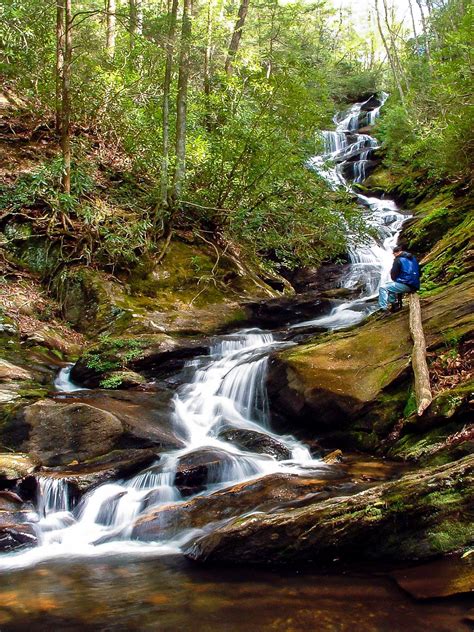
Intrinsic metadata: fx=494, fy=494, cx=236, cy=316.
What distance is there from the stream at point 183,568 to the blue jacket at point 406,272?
2.58m

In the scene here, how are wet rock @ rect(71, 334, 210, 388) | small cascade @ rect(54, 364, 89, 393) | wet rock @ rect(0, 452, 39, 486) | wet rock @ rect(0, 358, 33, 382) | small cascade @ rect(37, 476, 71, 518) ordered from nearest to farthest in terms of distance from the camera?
small cascade @ rect(37, 476, 71, 518), wet rock @ rect(0, 452, 39, 486), wet rock @ rect(0, 358, 33, 382), small cascade @ rect(54, 364, 89, 393), wet rock @ rect(71, 334, 210, 388)

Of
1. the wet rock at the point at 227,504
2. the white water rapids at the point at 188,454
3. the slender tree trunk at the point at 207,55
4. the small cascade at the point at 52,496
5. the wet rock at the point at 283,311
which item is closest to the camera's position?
the wet rock at the point at 227,504

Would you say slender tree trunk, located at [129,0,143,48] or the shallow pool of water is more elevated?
slender tree trunk, located at [129,0,143,48]

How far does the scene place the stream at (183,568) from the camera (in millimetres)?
3262

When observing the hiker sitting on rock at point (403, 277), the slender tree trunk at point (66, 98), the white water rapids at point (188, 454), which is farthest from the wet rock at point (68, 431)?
the slender tree trunk at point (66, 98)

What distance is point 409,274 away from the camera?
25.8ft

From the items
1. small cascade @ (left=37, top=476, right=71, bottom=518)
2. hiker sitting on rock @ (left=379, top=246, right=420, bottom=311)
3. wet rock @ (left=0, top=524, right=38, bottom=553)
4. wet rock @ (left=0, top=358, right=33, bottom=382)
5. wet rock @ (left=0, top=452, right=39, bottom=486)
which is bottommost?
wet rock @ (left=0, top=524, right=38, bottom=553)

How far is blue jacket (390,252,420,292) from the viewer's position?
25.8 feet

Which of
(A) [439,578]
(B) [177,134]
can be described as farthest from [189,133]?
(A) [439,578]

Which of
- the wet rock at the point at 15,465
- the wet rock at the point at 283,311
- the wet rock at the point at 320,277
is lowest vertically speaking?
the wet rock at the point at 15,465

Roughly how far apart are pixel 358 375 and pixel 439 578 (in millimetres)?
3628

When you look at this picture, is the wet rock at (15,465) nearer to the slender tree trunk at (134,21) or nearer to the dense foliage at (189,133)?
the dense foliage at (189,133)

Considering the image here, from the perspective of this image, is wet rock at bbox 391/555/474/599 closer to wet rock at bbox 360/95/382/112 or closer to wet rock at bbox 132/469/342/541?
wet rock at bbox 132/469/342/541

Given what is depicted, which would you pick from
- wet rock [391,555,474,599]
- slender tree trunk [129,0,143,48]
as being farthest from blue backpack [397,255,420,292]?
slender tree trunk [129,0,143,48]
